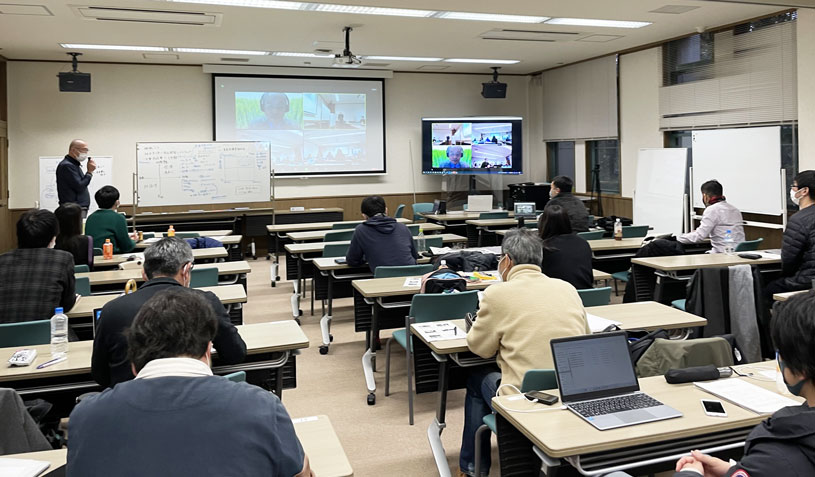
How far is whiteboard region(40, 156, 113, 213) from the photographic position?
1027 cm

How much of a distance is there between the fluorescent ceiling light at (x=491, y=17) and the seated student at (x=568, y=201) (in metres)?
2.04

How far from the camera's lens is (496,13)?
7.35 m

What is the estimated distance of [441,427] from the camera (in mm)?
3445

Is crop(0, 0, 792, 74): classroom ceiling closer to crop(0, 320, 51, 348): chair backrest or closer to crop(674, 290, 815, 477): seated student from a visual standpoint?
crop(0, 320, 51, 348): chair backrest

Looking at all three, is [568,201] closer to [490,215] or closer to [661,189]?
[490,215]

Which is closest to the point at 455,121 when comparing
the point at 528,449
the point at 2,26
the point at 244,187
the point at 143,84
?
the point at 244,187

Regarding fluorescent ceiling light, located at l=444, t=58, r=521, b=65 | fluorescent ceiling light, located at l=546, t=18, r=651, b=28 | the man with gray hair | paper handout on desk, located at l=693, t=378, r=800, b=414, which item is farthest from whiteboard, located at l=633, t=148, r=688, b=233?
the man with gray hair

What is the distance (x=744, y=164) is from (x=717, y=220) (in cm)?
234

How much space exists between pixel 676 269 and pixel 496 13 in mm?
3647

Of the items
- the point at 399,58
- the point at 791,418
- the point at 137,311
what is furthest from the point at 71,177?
the point at 791,418

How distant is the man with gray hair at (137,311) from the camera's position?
2.62 metres

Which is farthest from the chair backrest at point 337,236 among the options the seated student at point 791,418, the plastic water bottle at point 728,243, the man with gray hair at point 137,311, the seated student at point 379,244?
the seated student at point 791,418

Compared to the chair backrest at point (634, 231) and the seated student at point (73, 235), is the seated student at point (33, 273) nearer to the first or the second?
the seated student at point (73, 235)

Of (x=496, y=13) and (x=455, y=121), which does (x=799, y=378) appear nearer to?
(x=496, y=13)
